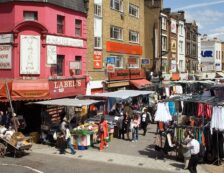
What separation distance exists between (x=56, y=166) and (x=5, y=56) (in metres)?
11.6

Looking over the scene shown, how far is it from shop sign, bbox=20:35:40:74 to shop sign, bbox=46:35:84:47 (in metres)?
0.99

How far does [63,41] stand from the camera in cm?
2984

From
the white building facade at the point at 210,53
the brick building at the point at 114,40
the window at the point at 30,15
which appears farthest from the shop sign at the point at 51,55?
the white building facade at the point at 210,53

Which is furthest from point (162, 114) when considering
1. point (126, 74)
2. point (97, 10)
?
point (126, 74)

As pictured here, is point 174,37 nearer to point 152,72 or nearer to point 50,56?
point 152,72

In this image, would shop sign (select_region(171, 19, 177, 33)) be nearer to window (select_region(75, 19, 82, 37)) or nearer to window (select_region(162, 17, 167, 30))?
window (select_region(162, 17, 167, 30))

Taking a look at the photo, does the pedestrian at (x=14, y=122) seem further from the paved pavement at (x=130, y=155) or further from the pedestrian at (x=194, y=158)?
the pedestrian at (x=194, y=158)

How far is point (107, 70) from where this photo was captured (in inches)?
1426

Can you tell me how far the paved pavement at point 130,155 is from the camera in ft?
61.8

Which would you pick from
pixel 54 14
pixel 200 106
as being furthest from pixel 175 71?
pixel 200 106

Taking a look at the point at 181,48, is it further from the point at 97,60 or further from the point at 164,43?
the point at 97,60

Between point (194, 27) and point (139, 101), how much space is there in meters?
36.6

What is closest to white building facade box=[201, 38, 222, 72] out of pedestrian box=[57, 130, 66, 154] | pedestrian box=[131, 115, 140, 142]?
pedestrian box=[131, 115, 140, 142]

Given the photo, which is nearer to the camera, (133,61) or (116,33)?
(116,33)
